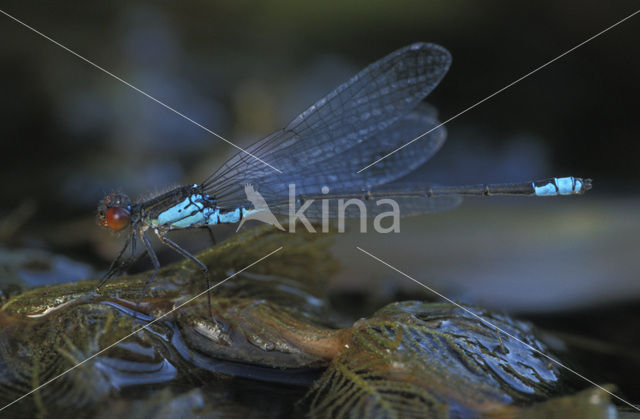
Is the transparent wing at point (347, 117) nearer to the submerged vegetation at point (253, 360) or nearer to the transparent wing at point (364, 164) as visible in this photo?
the transparent wing at point (364, 164)


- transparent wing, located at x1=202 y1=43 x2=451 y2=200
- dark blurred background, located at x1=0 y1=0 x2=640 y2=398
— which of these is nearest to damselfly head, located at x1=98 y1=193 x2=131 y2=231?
transparent wing, located at x1=202 y1=43 x2=451 y2=200

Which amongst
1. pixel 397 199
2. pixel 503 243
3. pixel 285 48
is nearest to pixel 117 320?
pixel 397 199

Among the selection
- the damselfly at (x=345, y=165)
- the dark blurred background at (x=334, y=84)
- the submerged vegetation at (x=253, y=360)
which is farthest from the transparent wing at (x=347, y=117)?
the submerged vegetation at (x=253, y=360)

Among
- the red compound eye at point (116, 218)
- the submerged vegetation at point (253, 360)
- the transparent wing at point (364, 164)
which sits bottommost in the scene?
the submerged vegetation at point (253, 360)

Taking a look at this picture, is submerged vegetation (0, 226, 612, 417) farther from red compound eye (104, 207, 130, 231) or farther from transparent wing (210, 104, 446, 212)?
transparent wing (210, 104, 446, 212)

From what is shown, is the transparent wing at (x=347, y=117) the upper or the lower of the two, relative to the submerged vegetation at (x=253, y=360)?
upper

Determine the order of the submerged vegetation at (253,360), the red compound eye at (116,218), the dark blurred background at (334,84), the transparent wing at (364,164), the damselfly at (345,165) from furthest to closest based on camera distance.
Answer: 1. the dark blurred background at (334,84)
2. the transparent wing at (364,164)
3. the damselfly at (345,165)
4. the red compound eye at (116,218)
5. the submerged vegetation at (253,360)
